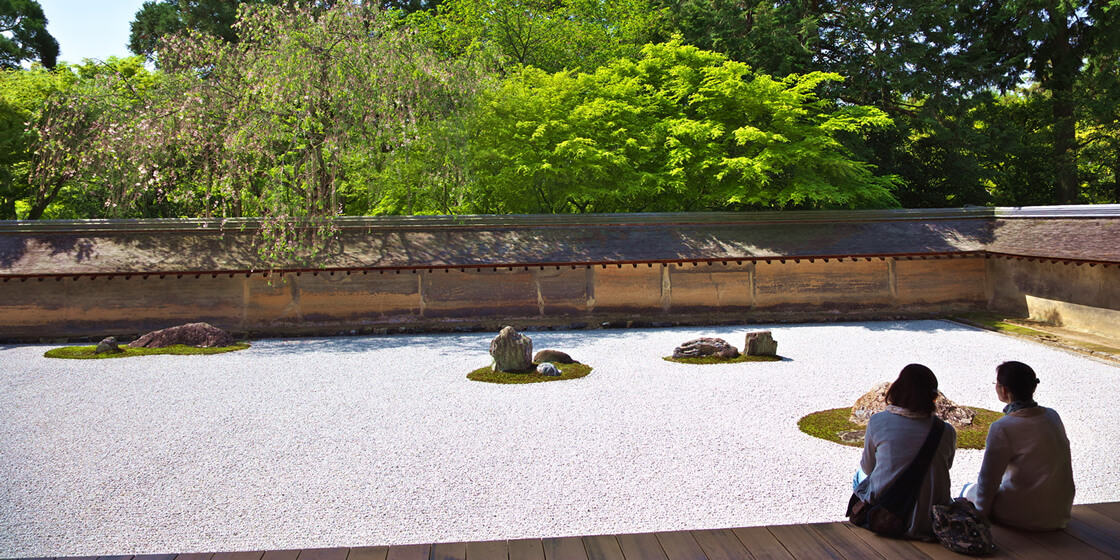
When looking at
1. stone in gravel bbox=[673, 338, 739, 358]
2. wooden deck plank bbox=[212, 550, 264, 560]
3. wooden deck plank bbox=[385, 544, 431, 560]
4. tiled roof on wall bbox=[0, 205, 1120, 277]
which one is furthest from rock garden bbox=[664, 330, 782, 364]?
wooden deck plank bbox=[212, 550, 264, 560]

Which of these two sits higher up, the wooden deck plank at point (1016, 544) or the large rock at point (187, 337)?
the large rock at point (187, 337)

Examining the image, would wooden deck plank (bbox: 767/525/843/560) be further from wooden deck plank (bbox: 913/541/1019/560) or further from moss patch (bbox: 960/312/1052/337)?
moss patch (bbox: 960/312/1052/337)

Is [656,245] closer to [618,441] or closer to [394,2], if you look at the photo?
[618,441]

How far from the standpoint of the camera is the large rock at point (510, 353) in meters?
11.4

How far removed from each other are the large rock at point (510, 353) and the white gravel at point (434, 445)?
2.83ft

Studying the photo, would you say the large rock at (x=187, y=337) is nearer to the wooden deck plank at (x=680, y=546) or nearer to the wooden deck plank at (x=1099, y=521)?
the wooden deck plank at (x=680, y=546)

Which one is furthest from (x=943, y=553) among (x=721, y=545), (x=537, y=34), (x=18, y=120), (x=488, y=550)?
(x=537, y=34)

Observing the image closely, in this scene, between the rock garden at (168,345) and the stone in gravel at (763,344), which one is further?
the rock garden at (168,345)

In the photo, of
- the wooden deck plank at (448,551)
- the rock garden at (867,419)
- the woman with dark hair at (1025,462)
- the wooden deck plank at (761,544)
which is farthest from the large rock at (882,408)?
the wooden deck plank at (448,551)

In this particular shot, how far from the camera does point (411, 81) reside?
52.0 feet

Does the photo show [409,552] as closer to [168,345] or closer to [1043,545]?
[1043,545]

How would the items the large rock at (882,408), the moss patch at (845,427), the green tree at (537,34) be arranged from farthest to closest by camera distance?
1. the green tree at (537,34)
2. the large rock at (882,408)
3. the moss patch at (845,427)

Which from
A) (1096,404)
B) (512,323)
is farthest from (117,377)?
(1096,404)

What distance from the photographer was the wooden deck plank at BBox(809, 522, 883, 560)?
4.17 m
